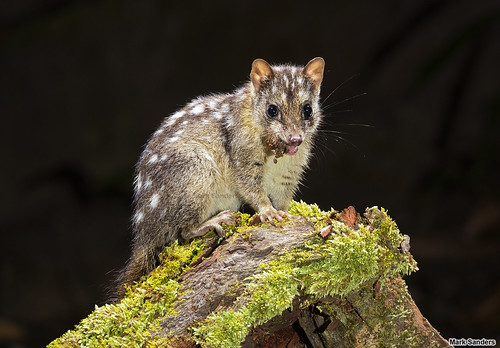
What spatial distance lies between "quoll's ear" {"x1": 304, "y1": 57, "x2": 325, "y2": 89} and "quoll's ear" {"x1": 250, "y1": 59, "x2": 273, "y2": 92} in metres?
0.34

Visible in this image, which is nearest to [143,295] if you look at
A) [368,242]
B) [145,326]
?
[145,326]

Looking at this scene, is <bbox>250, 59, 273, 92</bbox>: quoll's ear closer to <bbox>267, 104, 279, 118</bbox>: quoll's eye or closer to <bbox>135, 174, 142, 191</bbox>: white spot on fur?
<bbox>267, 104, 279, 118</bbox>: quoll's eye

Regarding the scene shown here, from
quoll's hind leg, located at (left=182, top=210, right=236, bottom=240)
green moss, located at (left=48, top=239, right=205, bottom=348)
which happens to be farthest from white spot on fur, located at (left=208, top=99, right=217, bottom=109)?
green moss, located at (left=48, top=239, right=205, bottom=348)

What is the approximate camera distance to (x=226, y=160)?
5.38m

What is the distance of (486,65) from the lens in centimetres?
1141

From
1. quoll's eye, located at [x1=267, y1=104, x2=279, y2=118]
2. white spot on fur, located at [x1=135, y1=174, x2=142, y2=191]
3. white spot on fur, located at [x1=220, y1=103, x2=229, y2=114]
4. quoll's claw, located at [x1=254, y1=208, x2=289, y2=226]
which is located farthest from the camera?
white spot on fur, located at [x1=220, y1=103, x2=229, y2=114]

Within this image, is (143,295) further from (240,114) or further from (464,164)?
(464,164)

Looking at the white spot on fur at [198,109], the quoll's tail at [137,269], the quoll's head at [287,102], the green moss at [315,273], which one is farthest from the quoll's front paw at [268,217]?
the white spot on fur at [198,109]

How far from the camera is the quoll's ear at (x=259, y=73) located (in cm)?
522

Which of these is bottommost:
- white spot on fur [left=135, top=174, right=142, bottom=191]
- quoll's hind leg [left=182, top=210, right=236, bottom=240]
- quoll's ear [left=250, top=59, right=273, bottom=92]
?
quoll's hind leg [left=182, top=210, right=236, bottom=240]

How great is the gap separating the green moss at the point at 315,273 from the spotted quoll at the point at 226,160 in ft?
1.86

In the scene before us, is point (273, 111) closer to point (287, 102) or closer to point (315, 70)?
point (287, 102)

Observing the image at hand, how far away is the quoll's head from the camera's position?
498 cm

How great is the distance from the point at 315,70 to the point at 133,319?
2.61 metres
